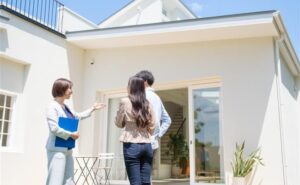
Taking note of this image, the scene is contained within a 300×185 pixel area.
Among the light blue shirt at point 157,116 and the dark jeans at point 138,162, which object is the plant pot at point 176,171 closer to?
the light blue shirt at point 157,116

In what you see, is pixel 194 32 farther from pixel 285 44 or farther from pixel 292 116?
pixel 292 116

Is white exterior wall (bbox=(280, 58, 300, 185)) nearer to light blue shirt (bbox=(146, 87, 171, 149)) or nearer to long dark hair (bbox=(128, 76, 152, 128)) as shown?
light blue shirt (bbox=(146, 87, 171, 149))

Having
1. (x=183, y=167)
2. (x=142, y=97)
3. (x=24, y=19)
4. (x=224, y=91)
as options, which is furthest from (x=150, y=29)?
(x=183, y=167)

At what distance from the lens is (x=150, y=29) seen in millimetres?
Answer: 5910

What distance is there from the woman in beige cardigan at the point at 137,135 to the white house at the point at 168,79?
3310 millimetres

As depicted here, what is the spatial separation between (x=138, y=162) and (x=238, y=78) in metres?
3.72

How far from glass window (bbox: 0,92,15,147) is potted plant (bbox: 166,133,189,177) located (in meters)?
6.24

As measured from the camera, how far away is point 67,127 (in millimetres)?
2805

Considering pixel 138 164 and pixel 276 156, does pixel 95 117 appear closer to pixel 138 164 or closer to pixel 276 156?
pixel 276 156

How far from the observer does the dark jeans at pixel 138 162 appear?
2.43 metres

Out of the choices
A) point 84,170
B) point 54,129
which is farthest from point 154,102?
point 84,170

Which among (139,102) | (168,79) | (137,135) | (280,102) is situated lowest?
(137,135)

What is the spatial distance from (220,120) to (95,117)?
8.82ft

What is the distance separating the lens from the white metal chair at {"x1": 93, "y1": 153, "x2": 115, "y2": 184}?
21.4ft
